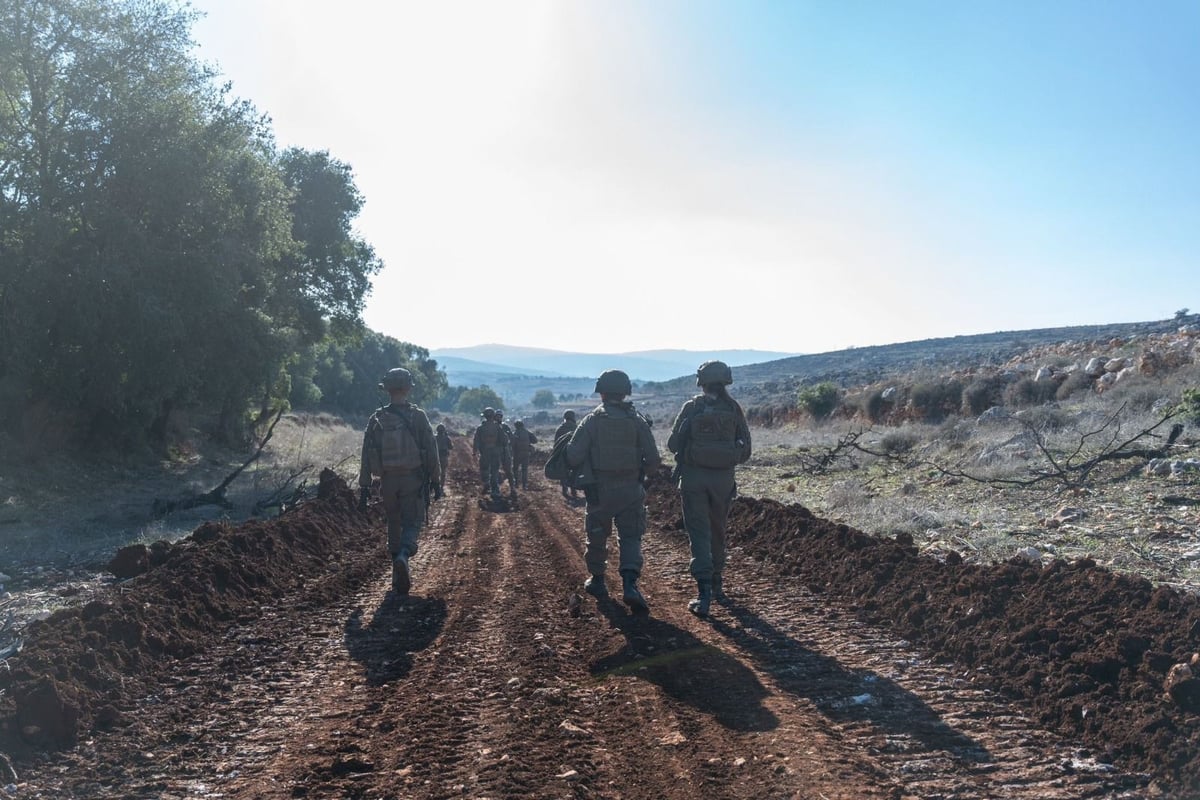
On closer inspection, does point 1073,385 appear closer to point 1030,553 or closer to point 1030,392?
point 1030,392

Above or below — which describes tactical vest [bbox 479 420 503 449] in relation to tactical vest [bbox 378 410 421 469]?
A: below

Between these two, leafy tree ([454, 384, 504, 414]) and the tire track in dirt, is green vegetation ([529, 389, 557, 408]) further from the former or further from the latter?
the tire track in dirt

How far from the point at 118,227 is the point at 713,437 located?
50.1 feet

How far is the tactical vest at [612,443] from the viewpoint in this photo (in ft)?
26.6

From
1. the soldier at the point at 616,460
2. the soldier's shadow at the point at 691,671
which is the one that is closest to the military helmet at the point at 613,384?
the soldier at the point at 616,460

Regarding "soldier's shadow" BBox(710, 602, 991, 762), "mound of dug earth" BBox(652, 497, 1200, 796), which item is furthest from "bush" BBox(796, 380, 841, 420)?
"soldier's shadow" BBox(710, 602, 991, 762)

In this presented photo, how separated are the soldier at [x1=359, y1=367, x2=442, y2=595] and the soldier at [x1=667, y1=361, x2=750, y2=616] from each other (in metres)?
2.92

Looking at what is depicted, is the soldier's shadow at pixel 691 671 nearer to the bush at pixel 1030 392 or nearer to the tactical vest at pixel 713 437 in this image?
the tactical vest at pixel 713 437

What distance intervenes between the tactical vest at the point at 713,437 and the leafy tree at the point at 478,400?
103 m

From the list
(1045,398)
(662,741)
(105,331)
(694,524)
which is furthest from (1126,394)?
(105,331)

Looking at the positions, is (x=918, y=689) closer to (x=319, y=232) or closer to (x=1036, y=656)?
(x=1036, y=656)

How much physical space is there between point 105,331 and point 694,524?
15028mm

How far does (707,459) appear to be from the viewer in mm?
7684

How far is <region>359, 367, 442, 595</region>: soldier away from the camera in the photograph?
29.7ft
